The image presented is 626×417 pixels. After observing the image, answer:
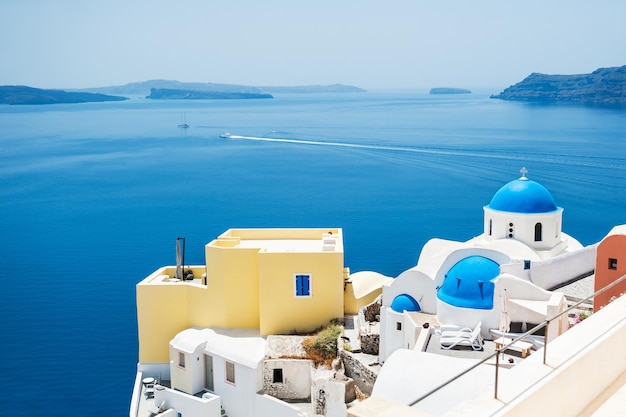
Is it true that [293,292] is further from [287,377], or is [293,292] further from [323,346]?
[287,377]

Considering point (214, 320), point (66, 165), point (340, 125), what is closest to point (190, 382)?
point (214, 320)

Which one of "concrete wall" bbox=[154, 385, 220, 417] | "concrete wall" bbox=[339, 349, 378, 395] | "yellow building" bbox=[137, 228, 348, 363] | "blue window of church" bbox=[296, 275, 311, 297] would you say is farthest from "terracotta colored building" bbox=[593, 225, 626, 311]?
"concrete wall" bbox=[154, 385, 220, 417]

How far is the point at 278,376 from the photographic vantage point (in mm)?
17375

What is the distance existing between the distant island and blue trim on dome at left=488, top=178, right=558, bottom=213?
134m

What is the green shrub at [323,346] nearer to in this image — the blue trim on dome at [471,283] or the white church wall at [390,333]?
the white church wall at [390,333]

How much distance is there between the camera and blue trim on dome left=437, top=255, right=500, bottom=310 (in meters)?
15.7

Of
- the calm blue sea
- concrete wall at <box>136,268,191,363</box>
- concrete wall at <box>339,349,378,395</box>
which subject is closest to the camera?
concrete wall at <box>339,349,378,395</box>

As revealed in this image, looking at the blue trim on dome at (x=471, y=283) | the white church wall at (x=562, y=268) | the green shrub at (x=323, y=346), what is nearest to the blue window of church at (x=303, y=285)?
the green shrub at (x=323, y=346)

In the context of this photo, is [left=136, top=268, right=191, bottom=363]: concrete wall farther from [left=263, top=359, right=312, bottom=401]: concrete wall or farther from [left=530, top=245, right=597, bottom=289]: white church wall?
[left=530, top=245, right=597, bottom=289]: white church wall

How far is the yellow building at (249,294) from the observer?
752 inches

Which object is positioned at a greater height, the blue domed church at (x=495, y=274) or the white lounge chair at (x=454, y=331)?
the blue domed church at (x=495, y=274)

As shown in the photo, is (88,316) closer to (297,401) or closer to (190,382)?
(190,382)

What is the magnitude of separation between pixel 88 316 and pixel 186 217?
1657 centimetres

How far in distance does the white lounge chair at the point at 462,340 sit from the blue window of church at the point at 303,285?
519 cm
